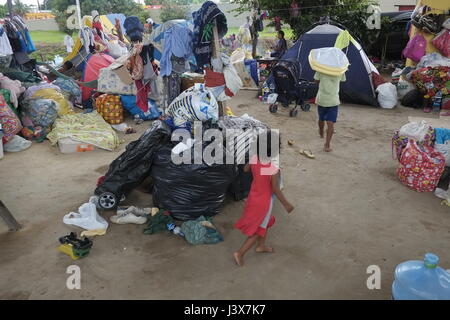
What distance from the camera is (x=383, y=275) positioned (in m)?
2.82

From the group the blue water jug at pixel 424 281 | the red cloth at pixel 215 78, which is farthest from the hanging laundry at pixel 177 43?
the blue water jug at pixel 424 281

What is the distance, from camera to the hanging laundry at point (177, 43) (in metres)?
4.27

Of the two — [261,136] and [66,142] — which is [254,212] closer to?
[261,136]

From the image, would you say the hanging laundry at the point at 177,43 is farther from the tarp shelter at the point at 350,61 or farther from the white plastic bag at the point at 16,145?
the tarp shelter at the point at 350,61

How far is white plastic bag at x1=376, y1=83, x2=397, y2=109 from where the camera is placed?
24.9 ft

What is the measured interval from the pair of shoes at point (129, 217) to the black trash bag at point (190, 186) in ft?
0.77

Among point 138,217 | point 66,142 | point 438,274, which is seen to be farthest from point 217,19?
point 438,274

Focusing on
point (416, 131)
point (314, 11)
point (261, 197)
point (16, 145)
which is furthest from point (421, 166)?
point (314, 11)

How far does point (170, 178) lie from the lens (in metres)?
3.51

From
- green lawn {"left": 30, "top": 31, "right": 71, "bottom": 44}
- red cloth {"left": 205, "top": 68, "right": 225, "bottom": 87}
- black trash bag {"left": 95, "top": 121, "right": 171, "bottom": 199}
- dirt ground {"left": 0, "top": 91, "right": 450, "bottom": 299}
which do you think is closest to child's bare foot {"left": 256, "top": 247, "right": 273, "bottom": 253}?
dirt ground {"left": 0, "top": 91, "right": 450, "bottom": 299}

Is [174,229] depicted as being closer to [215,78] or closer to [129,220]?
[129,220]

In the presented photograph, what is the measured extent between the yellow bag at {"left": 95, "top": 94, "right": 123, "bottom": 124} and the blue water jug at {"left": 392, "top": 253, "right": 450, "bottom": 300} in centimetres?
550
